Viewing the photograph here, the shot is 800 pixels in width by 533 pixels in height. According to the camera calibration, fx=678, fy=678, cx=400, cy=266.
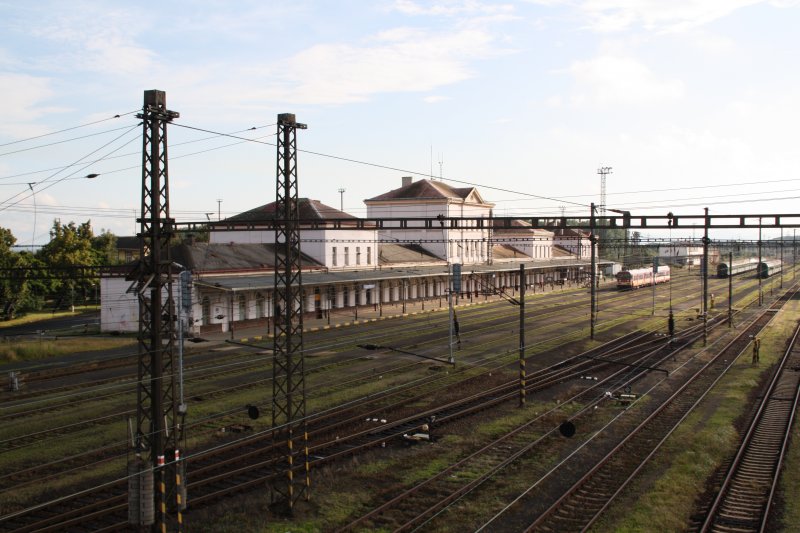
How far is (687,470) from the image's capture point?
1914 cm

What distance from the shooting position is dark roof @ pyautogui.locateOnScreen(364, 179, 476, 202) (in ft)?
259

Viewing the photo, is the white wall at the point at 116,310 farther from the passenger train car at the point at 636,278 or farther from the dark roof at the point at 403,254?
the passenger train car at the point at 636,278

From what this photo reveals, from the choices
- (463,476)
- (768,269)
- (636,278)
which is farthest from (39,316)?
(768,269)

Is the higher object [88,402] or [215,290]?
[215,290]

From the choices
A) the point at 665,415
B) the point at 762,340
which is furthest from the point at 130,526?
the point at 762,340

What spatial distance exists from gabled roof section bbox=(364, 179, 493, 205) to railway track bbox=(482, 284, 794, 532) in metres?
50.6

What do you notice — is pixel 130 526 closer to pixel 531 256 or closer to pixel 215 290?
pixel 215 290

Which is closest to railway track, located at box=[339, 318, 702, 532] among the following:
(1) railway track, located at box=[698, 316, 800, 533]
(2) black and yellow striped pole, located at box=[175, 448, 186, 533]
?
(2) black and yellow striped pole, located at box=[175, 448, 186, 533]

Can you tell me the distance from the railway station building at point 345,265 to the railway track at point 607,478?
26.3 ft

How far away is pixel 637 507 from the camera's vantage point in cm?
1639

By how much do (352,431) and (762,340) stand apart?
113 feet

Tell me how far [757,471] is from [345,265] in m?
45.6

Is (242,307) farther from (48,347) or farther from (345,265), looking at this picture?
(345,265)

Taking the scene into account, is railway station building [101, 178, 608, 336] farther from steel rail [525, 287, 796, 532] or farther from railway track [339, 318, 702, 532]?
steel rail [525, 287, 796, 532]
